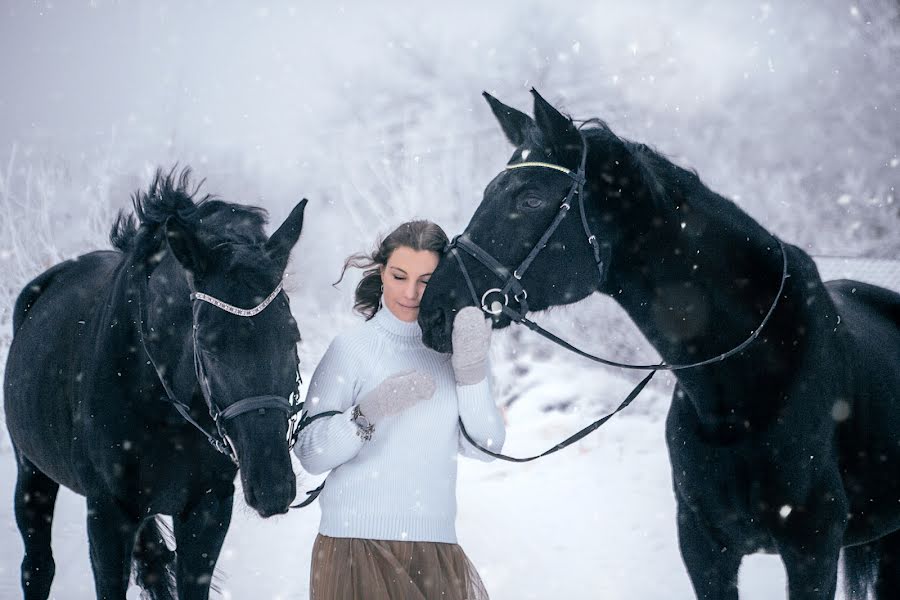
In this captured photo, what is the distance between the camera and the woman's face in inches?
101

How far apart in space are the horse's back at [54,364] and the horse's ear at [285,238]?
1175mm

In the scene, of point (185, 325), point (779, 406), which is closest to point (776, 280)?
point (779, 406)

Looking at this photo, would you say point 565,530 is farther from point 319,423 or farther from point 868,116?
point 868,116

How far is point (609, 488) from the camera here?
814 centimetres

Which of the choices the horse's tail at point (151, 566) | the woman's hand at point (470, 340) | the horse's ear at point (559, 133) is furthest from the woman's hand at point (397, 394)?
the horse's tail at point (151, 566)

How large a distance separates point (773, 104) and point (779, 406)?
62.3 feet

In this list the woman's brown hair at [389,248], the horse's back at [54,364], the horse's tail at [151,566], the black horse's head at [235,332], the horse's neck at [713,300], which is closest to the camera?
the black horse's head at [235,332]

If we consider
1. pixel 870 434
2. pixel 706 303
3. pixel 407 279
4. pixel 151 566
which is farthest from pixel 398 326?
pixel 151 566

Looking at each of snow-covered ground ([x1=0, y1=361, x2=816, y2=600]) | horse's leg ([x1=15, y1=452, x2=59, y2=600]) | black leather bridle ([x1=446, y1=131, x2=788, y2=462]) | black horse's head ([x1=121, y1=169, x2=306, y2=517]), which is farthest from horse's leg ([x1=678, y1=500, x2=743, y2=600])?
horse's leg ([x1=15, y1=452, x2=59, y2=600])

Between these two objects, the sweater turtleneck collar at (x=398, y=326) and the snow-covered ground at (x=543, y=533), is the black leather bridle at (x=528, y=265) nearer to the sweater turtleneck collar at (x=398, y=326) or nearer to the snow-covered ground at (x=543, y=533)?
the sweater turtleneck collar at (x=398, y=326)

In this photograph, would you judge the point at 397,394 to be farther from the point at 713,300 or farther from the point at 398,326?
the point at 713,300

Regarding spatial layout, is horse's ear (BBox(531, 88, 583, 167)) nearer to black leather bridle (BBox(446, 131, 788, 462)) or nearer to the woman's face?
black leather bridle (BBox(446, 131, 788, 462))

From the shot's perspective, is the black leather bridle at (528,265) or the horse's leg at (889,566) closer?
the black leather bridle at (528,265)

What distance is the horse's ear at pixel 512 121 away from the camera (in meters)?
2.67
